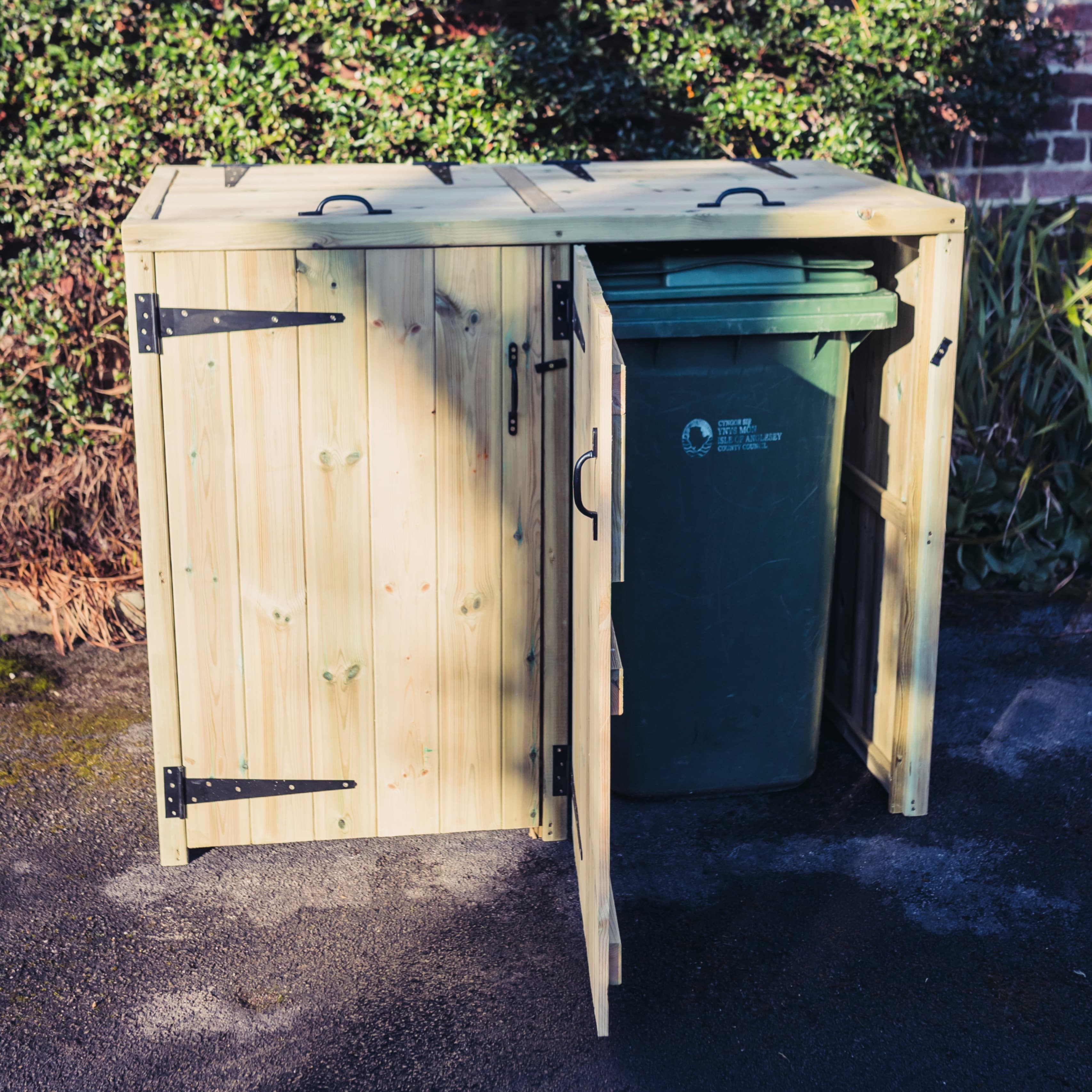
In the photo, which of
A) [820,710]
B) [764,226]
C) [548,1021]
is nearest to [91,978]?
[548,1021]

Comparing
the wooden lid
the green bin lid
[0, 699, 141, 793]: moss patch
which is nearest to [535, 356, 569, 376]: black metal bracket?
the green bin lid

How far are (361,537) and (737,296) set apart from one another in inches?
42.8

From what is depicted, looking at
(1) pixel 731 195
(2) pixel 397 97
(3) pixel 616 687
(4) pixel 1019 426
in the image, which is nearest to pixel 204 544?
(3) pixel 616 687

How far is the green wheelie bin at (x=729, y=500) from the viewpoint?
3.06m

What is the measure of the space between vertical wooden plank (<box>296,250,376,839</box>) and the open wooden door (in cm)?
52

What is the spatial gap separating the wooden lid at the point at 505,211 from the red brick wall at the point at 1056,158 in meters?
1.97

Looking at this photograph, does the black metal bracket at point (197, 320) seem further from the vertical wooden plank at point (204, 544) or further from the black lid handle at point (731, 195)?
the black lid handle at point (731, 195)

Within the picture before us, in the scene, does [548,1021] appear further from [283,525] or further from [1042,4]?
[1042,4]

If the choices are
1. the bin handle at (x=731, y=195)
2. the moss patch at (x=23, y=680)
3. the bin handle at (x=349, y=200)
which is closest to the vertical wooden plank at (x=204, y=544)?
the bin handle at (x=349, y=200)

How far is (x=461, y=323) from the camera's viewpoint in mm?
2965

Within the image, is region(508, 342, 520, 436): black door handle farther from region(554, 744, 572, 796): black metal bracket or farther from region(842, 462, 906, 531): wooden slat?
region(842, 462, 906, 531): wooden slat

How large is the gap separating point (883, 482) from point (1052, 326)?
177 cm

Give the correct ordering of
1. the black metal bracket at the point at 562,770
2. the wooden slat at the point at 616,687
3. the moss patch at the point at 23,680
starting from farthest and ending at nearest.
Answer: the moss patch at the point at 23,680 → the black metal bracket at the point at 562,770 → the wooden slat at the point at 616,687

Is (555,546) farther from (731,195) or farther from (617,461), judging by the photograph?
(731,195)
